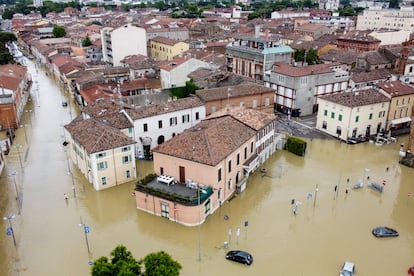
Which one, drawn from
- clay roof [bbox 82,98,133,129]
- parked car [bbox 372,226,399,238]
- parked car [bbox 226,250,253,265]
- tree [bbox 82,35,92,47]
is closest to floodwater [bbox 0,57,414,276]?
Answer: parked car [bbox 226,250,253,265]

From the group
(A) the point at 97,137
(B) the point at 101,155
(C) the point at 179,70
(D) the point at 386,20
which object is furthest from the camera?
(D) the point at 386,20

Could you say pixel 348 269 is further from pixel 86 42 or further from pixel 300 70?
pixel 86 42

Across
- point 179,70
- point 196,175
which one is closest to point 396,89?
point 179,70

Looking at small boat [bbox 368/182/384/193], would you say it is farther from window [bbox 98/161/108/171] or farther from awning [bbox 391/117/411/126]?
window [bbox 98/161/108/171]

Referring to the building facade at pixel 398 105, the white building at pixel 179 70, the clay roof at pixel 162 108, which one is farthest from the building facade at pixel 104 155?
the building facade at pixel 398 105

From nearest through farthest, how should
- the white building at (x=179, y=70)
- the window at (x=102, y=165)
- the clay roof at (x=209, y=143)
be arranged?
the clay roof at (x=209, y=143) → the window at (x=102, y=165) → the white building at (x=179, y=70)

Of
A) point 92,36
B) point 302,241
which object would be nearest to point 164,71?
point 302,241

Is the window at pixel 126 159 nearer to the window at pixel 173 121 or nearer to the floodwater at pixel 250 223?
the floodwater at pixel 250 223
